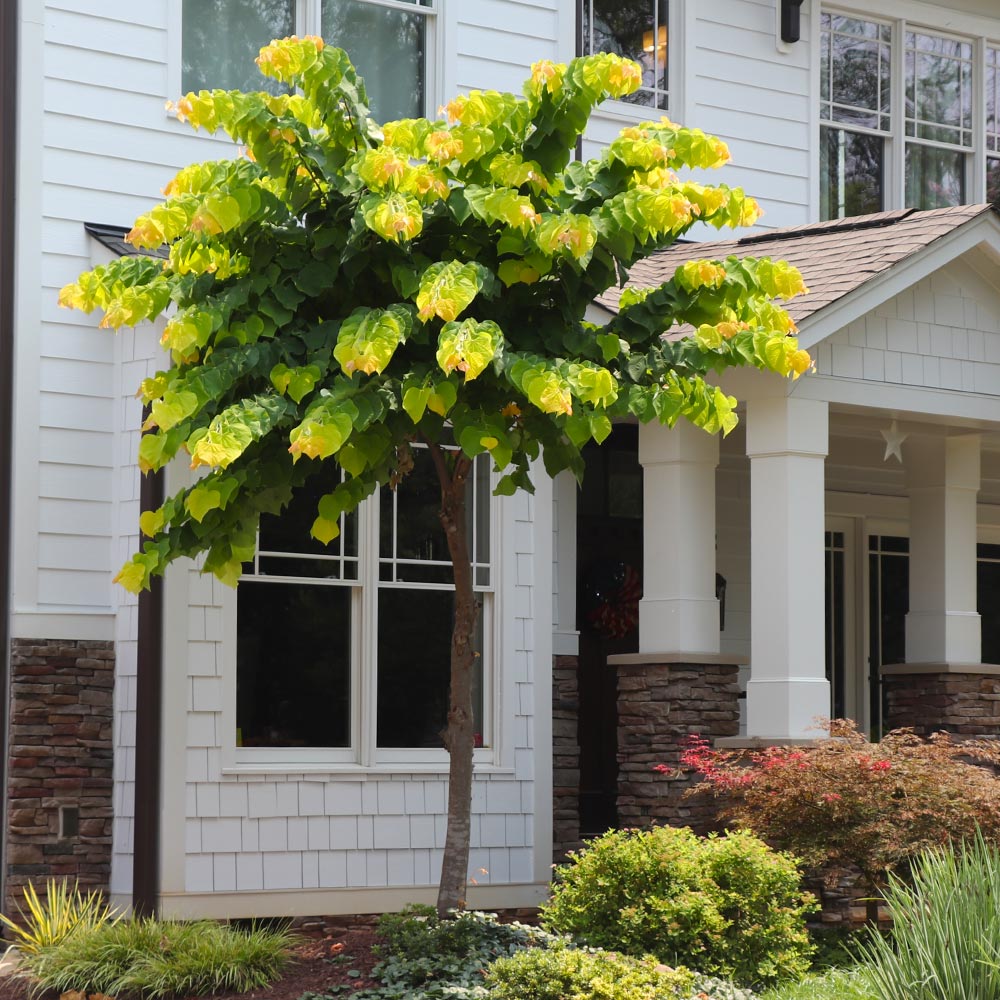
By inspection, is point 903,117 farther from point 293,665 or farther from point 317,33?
point 293,665

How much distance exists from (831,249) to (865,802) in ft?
12.3

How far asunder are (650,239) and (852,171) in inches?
252

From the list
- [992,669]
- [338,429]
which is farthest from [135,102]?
[992,669]

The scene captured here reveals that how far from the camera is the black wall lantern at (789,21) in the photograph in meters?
13.3

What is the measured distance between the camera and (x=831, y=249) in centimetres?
1090

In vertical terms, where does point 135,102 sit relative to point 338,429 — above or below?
above

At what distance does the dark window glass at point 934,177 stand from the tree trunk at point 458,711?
6.84m

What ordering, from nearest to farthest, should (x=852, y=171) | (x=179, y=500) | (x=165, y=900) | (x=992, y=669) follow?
(x=179, y=500), (x=165, y=900), (x=992, y=669), (x=852, y=171)

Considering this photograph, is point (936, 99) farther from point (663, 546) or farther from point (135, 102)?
point (135, 102)

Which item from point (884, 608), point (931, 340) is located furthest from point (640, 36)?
point (884, 608)

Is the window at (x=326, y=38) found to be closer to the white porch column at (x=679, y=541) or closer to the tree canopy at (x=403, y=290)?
the white porch column at (x=679, y=541)

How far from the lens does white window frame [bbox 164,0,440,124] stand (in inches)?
420

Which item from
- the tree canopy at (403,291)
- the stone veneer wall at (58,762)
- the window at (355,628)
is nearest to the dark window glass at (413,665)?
the window at (355,628)

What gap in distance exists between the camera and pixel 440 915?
8359 millimetres
